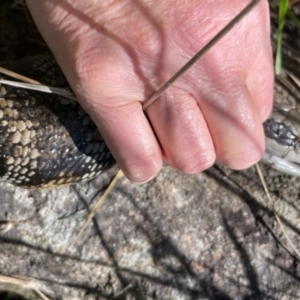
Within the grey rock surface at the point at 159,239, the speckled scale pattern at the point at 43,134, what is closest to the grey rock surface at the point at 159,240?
the grey rock surface at the point at 159,239

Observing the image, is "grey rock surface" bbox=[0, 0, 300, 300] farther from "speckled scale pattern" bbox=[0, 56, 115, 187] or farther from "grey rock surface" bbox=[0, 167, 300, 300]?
"speckled scale pattern" bbox=[0, 56, 115, 187]

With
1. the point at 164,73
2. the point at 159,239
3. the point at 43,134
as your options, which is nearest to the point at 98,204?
the point at 159,239

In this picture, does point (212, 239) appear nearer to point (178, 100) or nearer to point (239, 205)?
point (239, 205)

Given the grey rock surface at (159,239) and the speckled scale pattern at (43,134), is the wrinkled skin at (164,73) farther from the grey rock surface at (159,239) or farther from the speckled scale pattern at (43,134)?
the grey rock surface at (159,239)

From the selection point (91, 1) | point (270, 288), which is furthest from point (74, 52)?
point (270, 288)

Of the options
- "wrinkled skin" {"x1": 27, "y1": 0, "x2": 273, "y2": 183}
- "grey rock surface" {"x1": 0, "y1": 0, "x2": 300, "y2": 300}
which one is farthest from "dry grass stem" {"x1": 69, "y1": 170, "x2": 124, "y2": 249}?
"wrinkled skin" {"x1": 27, "y1": 0, "x2": 273, "y2": 183}

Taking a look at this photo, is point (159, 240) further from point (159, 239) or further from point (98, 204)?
point (98, 204)
